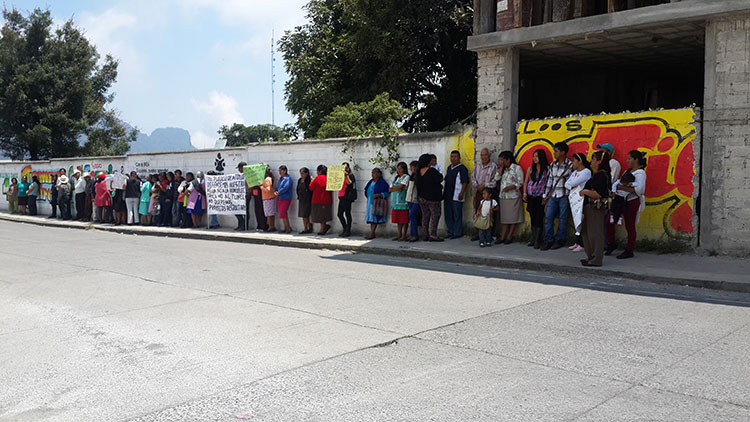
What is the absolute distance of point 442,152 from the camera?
44.7ft

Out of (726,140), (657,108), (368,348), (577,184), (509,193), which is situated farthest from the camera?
(657,108)

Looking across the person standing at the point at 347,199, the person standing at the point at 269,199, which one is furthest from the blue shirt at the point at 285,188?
Answer: the person standing at the point at 347,199

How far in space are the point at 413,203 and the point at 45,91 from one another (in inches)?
1299

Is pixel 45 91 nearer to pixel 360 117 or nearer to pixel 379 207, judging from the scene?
pixel 360 117

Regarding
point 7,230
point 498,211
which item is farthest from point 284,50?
point 498,211

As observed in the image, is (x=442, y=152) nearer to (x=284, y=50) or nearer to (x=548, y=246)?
(x=548, y=246)

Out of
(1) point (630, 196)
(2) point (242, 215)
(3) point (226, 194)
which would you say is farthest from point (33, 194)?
(1) point (630, 196)

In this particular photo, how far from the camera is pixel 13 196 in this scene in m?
27.8

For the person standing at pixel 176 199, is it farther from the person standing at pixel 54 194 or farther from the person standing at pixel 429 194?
the person standing at pixel 429 194

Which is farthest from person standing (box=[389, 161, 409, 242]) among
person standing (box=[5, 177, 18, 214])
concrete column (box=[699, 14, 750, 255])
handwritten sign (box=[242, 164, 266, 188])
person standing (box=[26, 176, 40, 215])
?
person standing (box=[5, 177, 18, 214])

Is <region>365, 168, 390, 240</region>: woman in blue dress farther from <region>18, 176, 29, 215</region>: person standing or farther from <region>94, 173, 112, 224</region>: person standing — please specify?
<region>18, 176, 29, 215</region>: person standing

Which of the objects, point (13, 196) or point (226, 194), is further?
point (13, 196)

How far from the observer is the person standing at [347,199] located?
14.6 metres

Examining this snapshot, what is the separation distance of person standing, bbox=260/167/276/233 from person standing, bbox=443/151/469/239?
210 inches
